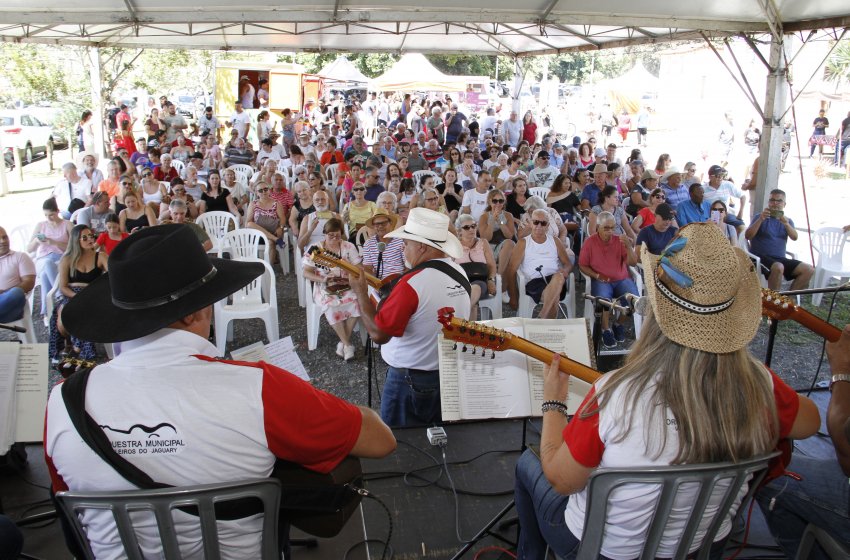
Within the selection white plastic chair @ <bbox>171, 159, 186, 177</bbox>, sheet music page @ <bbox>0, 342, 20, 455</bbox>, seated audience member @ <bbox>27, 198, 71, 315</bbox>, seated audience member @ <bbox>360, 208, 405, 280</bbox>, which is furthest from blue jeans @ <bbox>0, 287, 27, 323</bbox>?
white plastic chair @ <bbox>171, 159, 186, 177</bbox>

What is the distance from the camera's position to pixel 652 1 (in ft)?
25.9

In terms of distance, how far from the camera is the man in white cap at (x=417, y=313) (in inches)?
117

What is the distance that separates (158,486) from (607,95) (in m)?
27.3

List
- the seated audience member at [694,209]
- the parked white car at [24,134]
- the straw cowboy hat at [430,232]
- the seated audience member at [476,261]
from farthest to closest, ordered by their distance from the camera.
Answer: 1. the parked white car at [24,134]
2. the seated audience member at [694,209]
3. the seated audience member at [476,261]
4. the straw cowboy hat at [430,232]

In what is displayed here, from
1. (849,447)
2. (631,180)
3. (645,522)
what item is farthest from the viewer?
(631,180)

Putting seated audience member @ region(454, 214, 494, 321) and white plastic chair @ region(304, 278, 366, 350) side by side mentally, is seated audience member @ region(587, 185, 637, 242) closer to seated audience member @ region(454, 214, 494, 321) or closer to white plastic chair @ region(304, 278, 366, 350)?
seated audience member @ region(454, 214, 494, 321)

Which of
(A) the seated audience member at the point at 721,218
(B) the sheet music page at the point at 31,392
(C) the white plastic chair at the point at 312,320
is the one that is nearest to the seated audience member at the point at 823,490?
(B) the sheet music page at the point at 31,392

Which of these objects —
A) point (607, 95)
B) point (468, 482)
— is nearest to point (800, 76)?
point (607, 95)

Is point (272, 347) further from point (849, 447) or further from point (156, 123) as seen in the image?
point (156, 123)

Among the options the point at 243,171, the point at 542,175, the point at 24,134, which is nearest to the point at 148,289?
the point at 542,175

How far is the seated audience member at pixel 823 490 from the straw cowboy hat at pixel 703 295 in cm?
74

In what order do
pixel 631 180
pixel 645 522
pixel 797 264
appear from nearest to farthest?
pixel 645 522, pixel 797 264, pixel 631 180

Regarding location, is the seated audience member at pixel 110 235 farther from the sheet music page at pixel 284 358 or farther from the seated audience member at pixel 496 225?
the sheet music page at pixel 284 358

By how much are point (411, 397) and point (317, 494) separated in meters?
1.63
